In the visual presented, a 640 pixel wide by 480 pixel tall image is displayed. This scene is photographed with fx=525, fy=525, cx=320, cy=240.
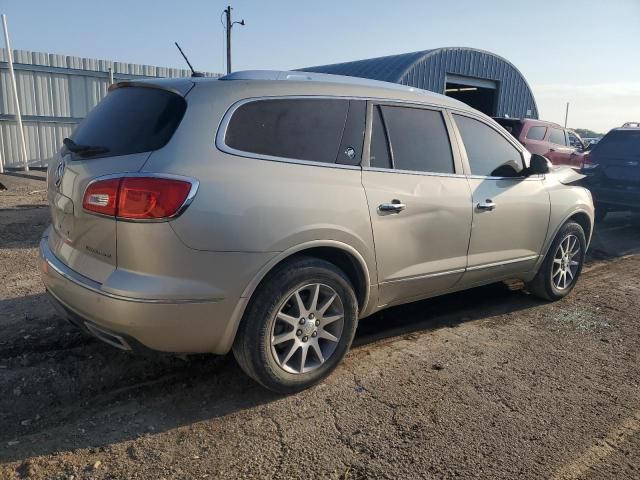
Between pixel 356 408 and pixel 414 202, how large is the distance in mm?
1398

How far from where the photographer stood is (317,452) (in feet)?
8.68

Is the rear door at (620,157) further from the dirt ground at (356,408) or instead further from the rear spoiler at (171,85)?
the rear spoiler at (171,85)

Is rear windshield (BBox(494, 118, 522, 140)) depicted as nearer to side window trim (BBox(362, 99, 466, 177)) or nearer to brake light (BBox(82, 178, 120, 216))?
side window trim (BBox(362, 99, 466, 177))

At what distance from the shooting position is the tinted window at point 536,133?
43.0ft

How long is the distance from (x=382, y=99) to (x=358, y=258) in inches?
44.8

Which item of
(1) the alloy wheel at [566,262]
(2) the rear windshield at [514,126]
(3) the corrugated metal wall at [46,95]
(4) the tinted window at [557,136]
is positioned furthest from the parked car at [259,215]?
(3) the corrugated metal wall at [46,95]

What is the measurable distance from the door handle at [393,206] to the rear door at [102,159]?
1.34m

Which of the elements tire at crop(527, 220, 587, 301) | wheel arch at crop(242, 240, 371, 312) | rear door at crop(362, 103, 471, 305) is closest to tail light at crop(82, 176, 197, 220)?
wheel arch at crop(242, 240, 371, 312)

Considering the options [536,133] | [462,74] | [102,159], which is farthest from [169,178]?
[462,74]

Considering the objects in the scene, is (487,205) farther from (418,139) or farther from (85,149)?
→ (85,149)

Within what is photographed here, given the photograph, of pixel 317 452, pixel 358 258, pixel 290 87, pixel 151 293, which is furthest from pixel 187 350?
pixel 290 87

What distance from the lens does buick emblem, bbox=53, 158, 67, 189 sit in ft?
10.1

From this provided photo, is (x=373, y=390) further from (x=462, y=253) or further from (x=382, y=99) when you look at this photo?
(x=382, y=99)

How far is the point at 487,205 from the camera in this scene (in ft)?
13.4
